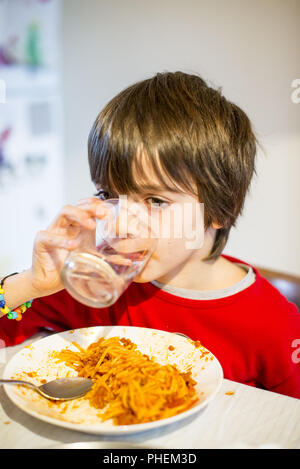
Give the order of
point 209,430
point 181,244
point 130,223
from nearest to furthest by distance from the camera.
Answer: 1. point 209,430
2. point 130,223
3. point 181,244

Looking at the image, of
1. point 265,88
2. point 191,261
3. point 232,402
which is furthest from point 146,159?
point 265,88

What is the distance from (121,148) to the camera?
993 millimetres

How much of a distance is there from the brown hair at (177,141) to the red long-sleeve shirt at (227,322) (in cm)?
23

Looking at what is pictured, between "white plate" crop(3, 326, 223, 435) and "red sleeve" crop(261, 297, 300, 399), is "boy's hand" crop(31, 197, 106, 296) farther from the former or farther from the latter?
"red sleeve" crop(261, 297, 300, 399)

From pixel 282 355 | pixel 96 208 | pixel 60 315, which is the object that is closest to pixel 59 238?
pixel 96 208

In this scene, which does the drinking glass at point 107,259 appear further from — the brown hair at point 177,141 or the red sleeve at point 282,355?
the red sleeve at point 282,355

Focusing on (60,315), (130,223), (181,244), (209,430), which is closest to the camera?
(209,430)

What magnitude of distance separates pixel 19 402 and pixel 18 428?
58mm

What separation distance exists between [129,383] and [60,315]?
502 mm

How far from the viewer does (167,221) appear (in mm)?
1001

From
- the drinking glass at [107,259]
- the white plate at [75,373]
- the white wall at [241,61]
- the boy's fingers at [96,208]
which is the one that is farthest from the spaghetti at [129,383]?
the white wall at [241,61]

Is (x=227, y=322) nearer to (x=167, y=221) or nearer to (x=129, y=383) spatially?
(x=167, y=221)

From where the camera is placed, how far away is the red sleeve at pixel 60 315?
117cm
